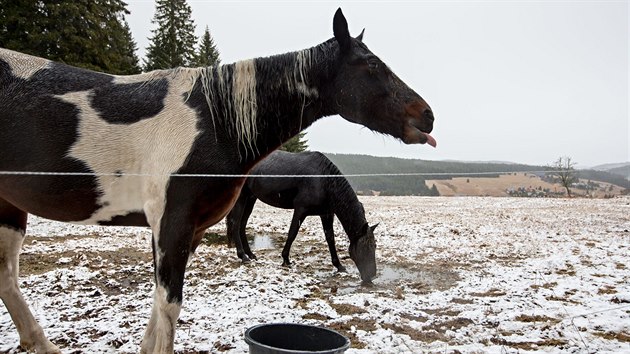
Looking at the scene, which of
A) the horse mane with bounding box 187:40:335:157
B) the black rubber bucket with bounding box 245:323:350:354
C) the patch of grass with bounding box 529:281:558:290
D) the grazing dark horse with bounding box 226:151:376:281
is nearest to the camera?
the horse mane with bounding box 187:40:335:157

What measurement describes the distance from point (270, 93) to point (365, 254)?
4136 millimetres

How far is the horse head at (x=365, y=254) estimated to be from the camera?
611cm

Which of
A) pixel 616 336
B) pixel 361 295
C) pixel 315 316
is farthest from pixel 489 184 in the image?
pixel 315 316

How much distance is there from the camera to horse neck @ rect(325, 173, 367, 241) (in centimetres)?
655

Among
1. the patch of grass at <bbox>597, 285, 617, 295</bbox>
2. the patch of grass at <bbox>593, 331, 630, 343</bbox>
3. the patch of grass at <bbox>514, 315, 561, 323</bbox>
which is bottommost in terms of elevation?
the patch of grass at <bbox>514, 315, 561, 323</bbox>

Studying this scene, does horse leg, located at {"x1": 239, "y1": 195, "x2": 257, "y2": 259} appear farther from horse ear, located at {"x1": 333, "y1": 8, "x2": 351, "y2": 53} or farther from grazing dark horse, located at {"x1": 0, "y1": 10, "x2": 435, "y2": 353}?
horse ear, located at {"x1": 333, "y1": 8, "x2": 351, "y2": 53}

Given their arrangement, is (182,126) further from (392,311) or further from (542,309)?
(542,309)

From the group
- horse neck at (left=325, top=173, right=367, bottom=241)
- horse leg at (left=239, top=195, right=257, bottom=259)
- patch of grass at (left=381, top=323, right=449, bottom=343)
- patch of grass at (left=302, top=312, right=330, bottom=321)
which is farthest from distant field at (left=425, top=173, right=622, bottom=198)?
horse leg at (left=239, top=195, right=257, bottom=259)

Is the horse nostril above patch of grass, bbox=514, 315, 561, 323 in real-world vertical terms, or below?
above

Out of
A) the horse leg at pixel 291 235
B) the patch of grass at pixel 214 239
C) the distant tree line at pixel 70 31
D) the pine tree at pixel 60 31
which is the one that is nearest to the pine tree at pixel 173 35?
the distant tree line at pixel 70 31

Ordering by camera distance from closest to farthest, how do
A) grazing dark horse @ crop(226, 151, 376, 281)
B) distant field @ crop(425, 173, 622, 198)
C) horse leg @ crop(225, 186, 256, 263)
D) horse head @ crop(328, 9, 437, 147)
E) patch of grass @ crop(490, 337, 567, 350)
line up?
horse head @ crop(328, 9, 437, 147) < patch of grass @ crop(490, 337, 567, 350) < grazing dark horse @ crop(226, 151, 376, 281) < horse leg @ crop(225, 186, 256, 263) < distant field @ crop(425, 173, 622, 198)

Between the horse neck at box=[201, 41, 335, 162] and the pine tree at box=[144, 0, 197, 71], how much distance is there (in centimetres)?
2140

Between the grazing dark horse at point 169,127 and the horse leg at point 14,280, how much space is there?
0.61m

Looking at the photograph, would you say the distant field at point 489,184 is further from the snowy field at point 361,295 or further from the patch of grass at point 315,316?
the patch of grass at point 315,316
